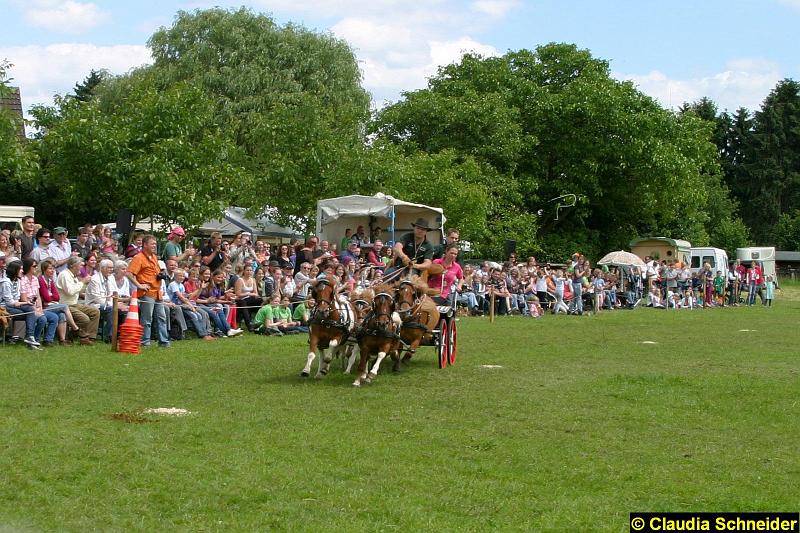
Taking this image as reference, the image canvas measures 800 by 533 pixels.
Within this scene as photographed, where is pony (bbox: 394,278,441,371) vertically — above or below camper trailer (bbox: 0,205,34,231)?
below

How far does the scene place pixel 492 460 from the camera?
838 centimetres

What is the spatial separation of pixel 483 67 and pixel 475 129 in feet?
21.4

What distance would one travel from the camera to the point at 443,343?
14836 mm

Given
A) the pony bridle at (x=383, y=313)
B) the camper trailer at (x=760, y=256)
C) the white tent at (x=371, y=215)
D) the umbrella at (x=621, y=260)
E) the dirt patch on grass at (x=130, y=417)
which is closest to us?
the dirt patch on grass at (x=130, y=417)

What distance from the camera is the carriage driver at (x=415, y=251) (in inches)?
554

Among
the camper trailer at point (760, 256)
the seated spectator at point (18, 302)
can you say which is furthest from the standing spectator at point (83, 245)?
the camper trailer at point (760, 256)

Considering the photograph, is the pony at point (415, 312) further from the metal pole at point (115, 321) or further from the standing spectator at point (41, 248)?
the standing spectator at point (41, 248)

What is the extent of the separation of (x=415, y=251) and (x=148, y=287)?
16.2 ft

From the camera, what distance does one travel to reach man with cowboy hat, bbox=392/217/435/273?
14070 mm

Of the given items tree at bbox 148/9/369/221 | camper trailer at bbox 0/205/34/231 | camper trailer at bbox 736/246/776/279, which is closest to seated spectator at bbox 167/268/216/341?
camper trailer at bbox 0/205/34/231

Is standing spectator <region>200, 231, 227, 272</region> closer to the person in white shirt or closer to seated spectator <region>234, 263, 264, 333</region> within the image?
seated spectator <region>234, 263, 264, 333</region>

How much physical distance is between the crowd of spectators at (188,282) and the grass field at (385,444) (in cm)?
133

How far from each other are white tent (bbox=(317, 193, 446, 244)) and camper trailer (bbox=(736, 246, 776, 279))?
109ft

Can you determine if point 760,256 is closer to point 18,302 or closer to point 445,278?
point 445,278
